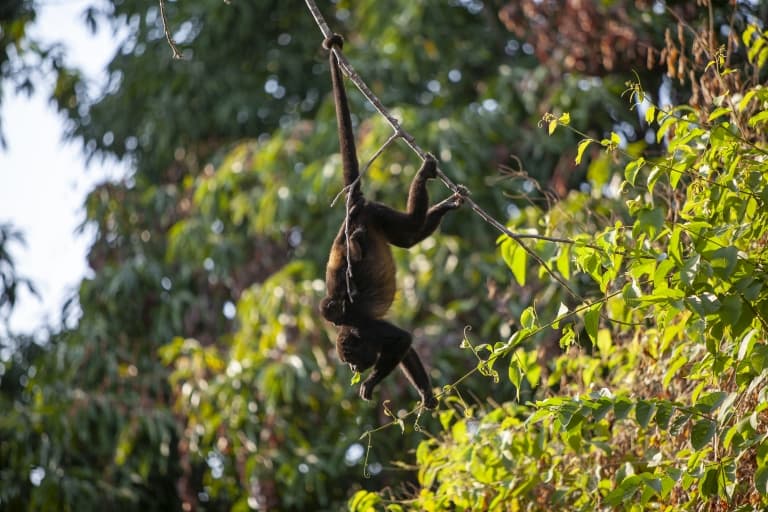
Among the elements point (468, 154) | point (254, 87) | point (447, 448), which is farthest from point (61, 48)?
point (447, 448)

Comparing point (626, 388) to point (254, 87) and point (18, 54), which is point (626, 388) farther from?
point (18, 54)

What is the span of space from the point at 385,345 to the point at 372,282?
33 centimetres

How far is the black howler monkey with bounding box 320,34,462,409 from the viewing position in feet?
16.3

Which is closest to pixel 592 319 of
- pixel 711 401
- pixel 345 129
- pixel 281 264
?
pixel 711 401

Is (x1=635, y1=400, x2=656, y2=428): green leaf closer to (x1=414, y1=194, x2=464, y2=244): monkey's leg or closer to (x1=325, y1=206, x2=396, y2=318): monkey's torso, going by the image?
(x1=414, y1=194, x2=464, y2=244): monkey's leg

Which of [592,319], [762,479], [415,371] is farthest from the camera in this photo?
[415,371]

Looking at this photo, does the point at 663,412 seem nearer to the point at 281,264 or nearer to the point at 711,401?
the point at 711,401

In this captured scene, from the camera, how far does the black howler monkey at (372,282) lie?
16.3 ft

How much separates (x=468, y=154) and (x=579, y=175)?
1.02 meters

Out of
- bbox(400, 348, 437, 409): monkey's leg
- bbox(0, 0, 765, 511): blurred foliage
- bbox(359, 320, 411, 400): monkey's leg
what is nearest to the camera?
bbox(359, 320, 411, 400): monkey's leg

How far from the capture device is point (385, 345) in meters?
5.27

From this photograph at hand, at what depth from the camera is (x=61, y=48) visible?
1112cm

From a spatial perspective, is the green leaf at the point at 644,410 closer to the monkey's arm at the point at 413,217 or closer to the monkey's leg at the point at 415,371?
the monkey's arm at the point at 413,217

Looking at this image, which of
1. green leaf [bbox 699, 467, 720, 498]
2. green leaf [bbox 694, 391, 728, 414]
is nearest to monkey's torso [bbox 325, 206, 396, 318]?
green leaf [bbox 694, 391, 728, 414]
